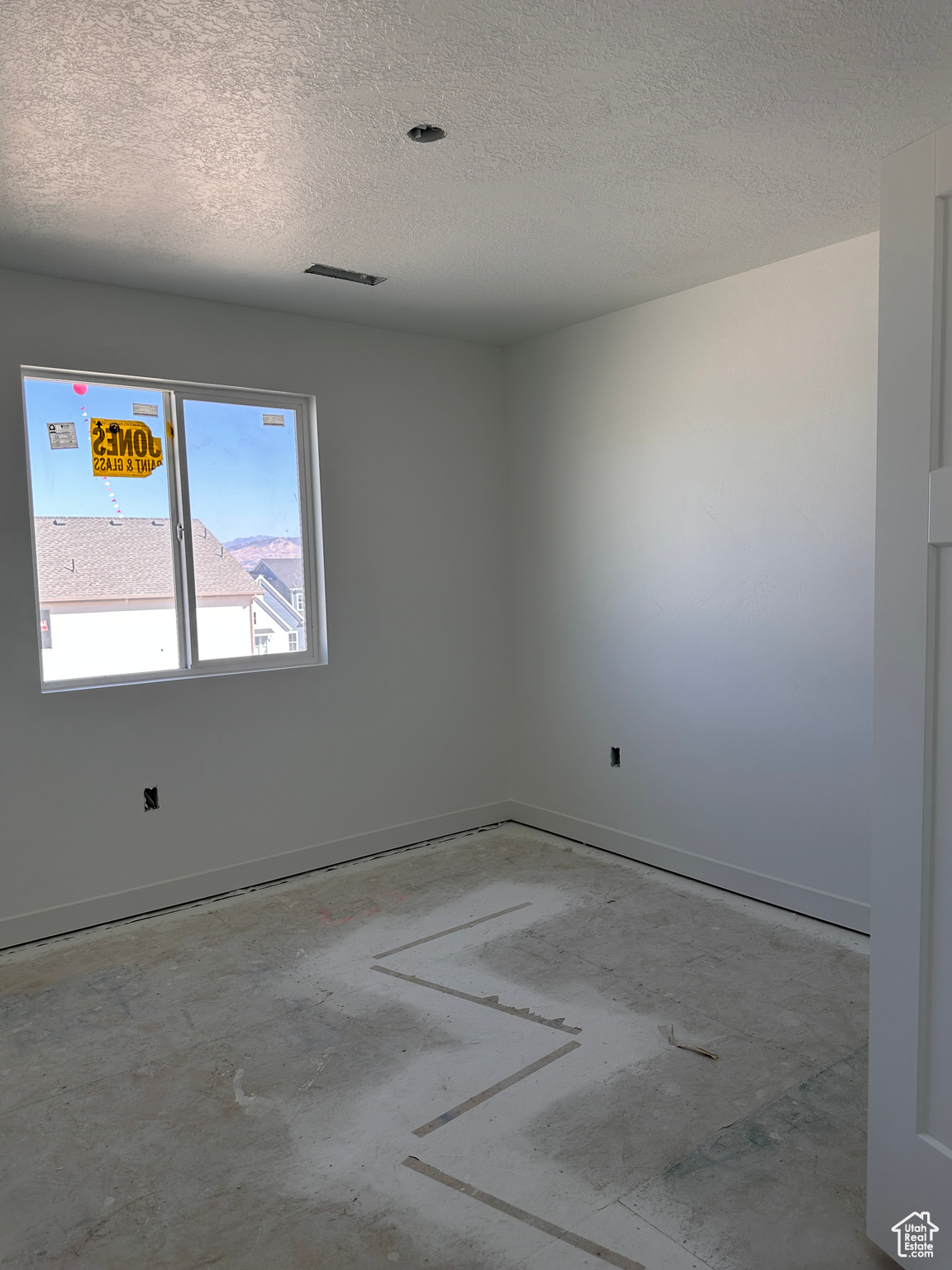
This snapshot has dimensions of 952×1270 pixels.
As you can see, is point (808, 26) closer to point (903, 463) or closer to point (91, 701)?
point (903, 463)

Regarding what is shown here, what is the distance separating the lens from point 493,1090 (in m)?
2.41

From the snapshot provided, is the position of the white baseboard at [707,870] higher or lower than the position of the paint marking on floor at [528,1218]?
higher

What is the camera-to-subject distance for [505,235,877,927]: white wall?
3.40 meters

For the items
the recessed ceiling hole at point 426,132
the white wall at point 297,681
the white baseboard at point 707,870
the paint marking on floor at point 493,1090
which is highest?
the recessed ceiling hole at point 426,132

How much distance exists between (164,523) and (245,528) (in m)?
0.38

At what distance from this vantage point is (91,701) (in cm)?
362

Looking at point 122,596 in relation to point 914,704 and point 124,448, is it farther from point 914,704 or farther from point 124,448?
point 914,704

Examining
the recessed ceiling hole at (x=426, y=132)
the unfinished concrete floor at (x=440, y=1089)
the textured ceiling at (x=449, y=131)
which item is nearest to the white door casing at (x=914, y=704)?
the unfinished concrete floor at (x=440, y=1089)

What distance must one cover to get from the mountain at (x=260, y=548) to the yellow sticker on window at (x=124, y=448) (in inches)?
19.7

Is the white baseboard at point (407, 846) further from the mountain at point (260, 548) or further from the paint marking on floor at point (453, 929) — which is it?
the mountain at point (260, 548)

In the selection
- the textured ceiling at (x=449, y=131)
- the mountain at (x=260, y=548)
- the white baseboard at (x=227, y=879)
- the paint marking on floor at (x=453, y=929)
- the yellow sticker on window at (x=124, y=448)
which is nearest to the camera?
the textured ceiling at (x=449, y=131)

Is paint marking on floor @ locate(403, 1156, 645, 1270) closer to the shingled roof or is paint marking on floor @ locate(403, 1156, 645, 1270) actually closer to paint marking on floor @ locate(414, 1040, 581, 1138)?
paint marking on floor @ locate(414, 1040, 581, 1138)

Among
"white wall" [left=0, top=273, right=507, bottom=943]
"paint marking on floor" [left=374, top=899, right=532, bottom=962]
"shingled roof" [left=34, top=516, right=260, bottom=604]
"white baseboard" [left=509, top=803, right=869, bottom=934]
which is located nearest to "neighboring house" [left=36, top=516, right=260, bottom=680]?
"shingled roof" [left=34, top=516, right=260, bottom=604]

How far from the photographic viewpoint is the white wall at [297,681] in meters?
3.48
